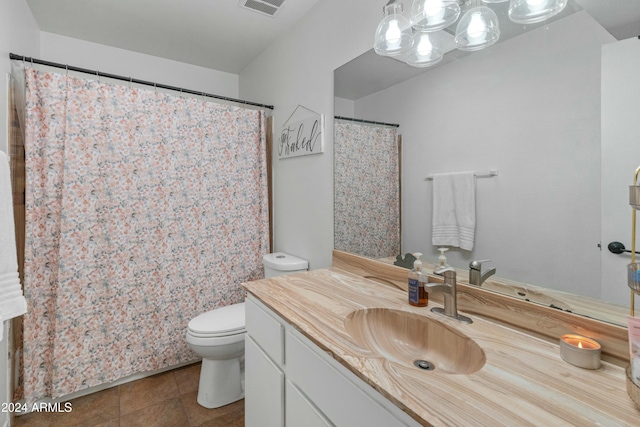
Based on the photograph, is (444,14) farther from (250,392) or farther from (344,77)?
(250,392)

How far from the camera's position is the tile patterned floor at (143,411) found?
63.5 inches

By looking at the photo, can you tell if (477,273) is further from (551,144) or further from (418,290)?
(551,144)

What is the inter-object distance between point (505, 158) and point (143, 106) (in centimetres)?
210

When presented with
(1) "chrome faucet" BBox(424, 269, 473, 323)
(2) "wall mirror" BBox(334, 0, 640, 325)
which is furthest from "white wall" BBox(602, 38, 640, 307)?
(1) "chrome faucet" BBox(424, 269, 473, 323)

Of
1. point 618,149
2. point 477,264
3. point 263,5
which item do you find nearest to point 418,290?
point 477,264

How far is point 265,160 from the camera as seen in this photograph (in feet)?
7.87

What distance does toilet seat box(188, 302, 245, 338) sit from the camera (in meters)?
1.68

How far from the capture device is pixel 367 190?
1.59 meters

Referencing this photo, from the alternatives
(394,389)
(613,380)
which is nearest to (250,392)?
(394,389)

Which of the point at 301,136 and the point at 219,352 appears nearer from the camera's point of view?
the point at 219,352

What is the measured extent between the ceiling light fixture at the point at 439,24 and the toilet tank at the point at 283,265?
133 centimetres

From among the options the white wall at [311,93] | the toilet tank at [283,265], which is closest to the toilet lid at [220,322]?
the toilet tank at [283,265]

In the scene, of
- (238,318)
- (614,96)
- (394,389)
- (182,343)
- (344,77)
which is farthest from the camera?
(182,343)

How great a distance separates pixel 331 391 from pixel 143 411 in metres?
1.51
